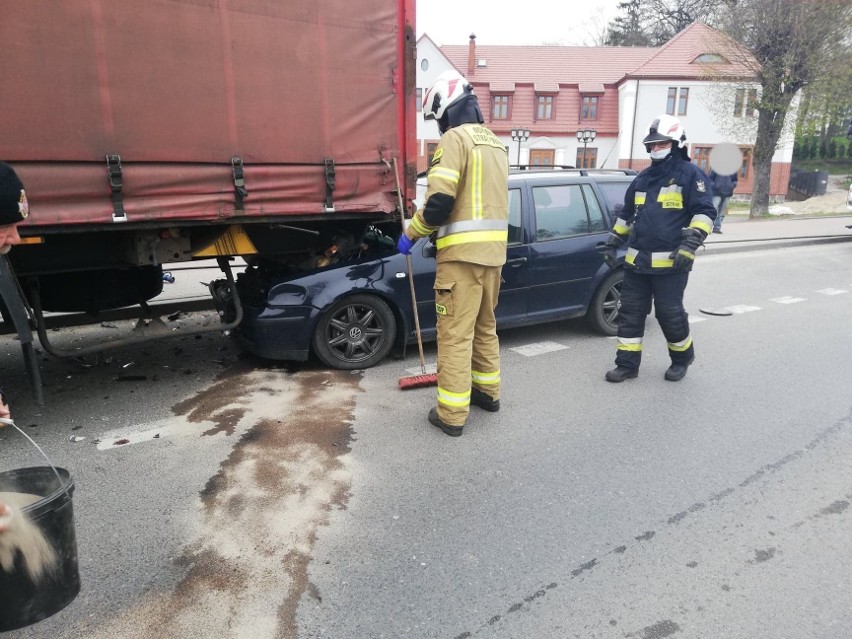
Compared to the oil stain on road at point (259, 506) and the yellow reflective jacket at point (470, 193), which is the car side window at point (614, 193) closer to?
the yellow reflective jacket at point (470, 193)

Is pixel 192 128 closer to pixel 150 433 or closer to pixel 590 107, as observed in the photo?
pixel 150 433

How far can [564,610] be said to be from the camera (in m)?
2.49

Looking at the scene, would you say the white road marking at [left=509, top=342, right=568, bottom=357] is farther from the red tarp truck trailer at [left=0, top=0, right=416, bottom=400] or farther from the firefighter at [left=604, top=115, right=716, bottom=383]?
the red tarp truck trailer at [left=0, top=0, right=416, bottom=400]

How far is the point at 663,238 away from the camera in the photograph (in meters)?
4.83

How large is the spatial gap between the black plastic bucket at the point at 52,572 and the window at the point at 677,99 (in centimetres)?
3664

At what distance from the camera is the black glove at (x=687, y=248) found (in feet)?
15.2

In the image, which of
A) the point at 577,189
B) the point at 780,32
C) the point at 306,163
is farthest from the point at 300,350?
the point at 780,32

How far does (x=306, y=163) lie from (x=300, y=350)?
1477 mm

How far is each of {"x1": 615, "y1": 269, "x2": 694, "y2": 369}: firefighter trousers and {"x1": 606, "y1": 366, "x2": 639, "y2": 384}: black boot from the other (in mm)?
34

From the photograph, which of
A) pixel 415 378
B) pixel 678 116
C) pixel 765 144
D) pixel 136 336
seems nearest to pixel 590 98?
pixel 678 116

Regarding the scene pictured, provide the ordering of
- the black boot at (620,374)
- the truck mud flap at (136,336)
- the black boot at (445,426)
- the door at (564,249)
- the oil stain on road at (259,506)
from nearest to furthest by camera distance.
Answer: the oil stain on road at (259,506)
the black boot at (445,426)
the truck mud flap at (136,336)
the black boot at (620,374)
the door at (564,249)

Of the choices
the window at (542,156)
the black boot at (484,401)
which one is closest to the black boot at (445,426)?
the black boot at (484,401)

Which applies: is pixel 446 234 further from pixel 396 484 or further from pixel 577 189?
pixel 577 189

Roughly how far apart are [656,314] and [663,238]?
63cm
